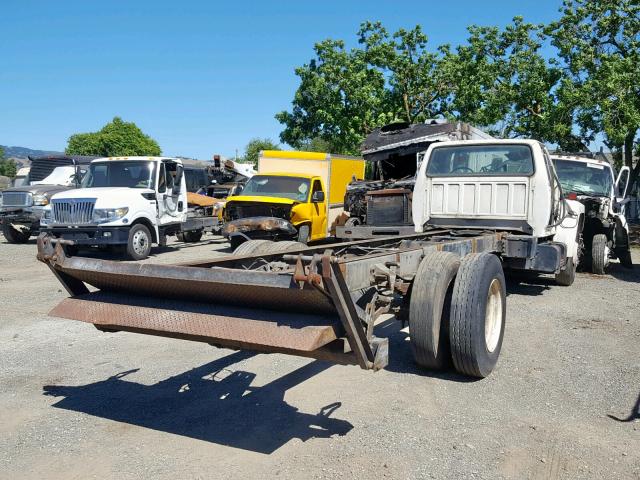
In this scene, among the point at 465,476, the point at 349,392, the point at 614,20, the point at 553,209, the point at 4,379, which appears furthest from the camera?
the point at 614,20

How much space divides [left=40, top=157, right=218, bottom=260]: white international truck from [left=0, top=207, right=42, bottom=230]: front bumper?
62.2 inches

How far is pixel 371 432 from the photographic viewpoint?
171 inches

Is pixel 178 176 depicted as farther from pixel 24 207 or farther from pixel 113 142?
pixel 113 142

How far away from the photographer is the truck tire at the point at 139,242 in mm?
13516

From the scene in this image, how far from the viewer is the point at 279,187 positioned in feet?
47.8

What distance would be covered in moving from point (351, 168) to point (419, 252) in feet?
43.9

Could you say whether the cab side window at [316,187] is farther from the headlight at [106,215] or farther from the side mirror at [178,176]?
the headlight at [106,215]

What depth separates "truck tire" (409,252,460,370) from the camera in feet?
16.1

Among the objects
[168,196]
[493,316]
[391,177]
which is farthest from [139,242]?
[493,316]

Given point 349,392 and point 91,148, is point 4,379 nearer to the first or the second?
point 349,392

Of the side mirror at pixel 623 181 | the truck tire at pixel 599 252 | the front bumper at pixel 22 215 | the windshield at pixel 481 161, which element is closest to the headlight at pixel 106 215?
the front bumper at pixel 22 215

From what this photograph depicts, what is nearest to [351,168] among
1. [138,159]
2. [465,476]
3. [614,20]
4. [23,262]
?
[138,159]

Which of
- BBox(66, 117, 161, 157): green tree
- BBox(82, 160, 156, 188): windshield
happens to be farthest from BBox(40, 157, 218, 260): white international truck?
BBox(66, 117, 161, 157): green tree

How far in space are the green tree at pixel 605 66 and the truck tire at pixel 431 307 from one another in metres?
16.7
